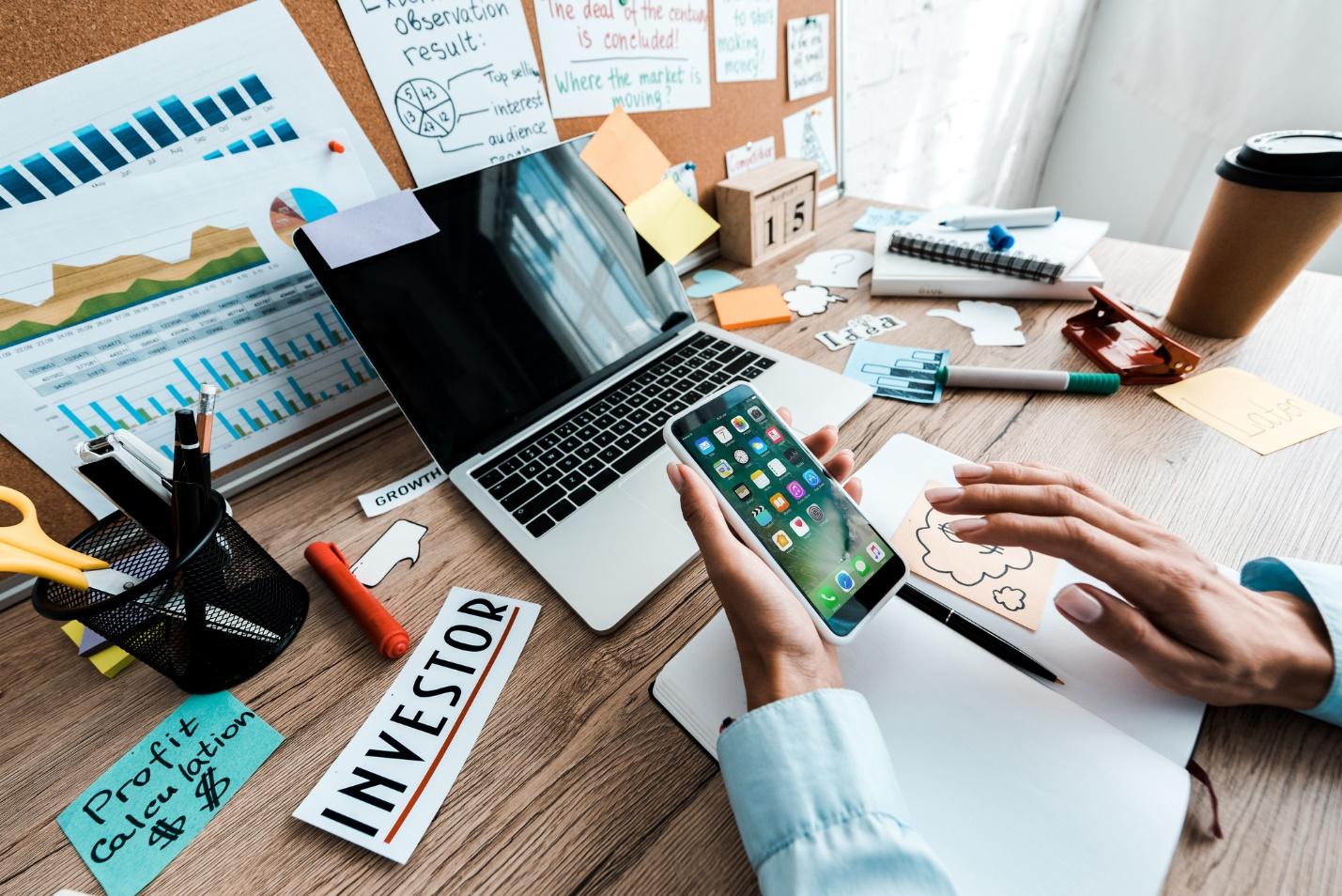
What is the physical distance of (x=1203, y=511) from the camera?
398 millimetres

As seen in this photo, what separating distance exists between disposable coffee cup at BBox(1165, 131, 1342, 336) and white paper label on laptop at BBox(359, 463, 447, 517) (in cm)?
76

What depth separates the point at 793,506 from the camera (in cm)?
39

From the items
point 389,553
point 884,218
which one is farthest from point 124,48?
point 884,218

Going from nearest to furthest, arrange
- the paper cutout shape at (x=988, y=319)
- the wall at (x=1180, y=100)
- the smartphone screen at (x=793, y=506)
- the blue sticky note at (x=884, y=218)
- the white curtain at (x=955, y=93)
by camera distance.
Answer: the smartphone screen at (x=793, y=506) < the paper cutout shape at (x=988, y=319) < the blue sticky note at (x=884, y=218) < the white curtain at (x=955, y=93) < the wall at (x=1180, y=100)

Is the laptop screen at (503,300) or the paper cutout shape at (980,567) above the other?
the laptop screen at (503,300)

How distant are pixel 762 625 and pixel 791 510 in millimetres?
100

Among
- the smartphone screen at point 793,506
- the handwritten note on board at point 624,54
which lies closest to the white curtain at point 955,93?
the handwritten note on board at point 624,54

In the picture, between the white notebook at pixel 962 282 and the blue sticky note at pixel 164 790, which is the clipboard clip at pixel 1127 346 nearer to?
the white notebook at pixel 962 282

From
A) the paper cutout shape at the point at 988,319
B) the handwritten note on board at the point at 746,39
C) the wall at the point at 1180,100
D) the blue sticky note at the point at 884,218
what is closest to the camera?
the paper cutout shape at the point at 988,319

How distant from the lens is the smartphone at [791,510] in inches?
13.6

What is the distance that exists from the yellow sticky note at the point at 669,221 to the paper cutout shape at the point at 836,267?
176 mm

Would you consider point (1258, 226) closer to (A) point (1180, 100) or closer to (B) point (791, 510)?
(B) point (791, 510)

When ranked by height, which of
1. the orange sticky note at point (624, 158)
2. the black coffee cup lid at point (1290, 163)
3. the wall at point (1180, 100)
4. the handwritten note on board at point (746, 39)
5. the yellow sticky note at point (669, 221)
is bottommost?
the wall at point (1180, 100)

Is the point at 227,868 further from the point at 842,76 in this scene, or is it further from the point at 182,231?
the point at 842,76
